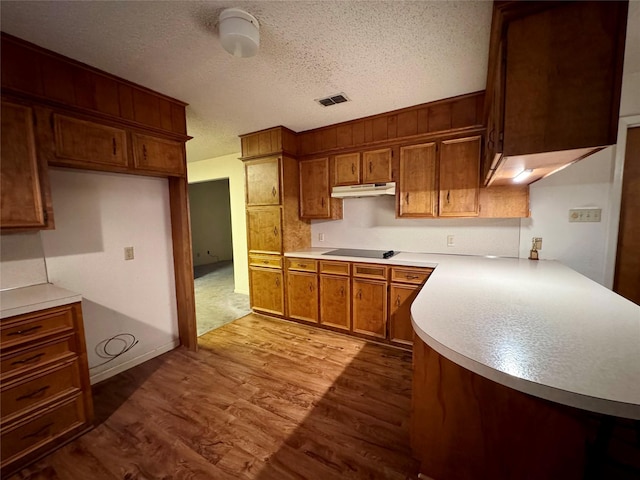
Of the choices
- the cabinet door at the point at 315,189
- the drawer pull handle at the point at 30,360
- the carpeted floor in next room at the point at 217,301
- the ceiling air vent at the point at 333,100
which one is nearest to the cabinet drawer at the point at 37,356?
the drawer pull handle at the point at 30,360

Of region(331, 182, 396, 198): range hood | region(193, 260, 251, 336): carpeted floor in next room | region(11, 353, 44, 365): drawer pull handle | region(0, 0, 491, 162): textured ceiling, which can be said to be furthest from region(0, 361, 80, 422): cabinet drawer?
region(331, 182, 396, 198): range hood

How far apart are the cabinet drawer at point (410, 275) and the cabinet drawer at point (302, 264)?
946 millimetres

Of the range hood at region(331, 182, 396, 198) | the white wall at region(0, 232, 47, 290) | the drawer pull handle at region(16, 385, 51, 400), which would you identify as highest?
the range hood at region(331, 182, 396, 198)

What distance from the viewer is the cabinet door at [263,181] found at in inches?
131

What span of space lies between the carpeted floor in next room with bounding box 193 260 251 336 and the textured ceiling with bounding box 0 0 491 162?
261cm

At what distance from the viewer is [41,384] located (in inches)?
61.7

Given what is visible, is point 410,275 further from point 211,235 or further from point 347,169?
point 211,235

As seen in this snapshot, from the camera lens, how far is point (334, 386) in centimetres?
217

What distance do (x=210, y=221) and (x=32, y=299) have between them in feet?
21.5

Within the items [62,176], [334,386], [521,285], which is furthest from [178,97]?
[521,285]

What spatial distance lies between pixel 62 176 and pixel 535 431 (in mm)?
3239

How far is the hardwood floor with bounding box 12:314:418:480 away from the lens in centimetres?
149

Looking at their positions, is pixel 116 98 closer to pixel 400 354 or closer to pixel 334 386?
pixel 334 386

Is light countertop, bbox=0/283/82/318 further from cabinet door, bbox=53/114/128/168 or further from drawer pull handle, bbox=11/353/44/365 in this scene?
cabinet door, bbox=53/114/128/168
